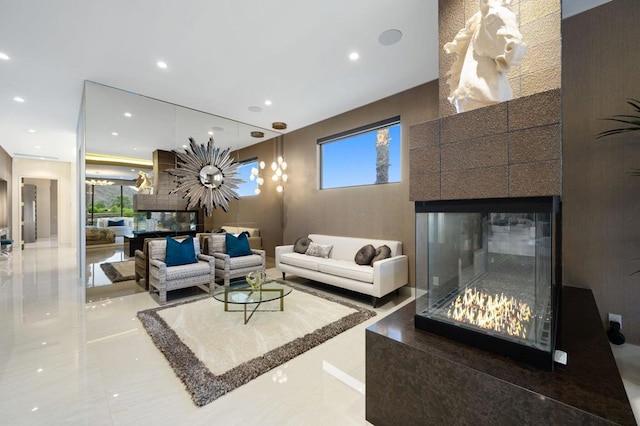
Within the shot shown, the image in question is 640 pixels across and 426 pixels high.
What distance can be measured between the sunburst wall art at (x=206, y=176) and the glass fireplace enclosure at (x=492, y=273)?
13.6 ft

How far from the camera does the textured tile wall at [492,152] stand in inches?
47.2

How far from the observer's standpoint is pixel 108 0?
228 centimetres

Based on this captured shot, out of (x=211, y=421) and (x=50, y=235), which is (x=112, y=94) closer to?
(x=211, y=421)

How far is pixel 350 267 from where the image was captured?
374 cm

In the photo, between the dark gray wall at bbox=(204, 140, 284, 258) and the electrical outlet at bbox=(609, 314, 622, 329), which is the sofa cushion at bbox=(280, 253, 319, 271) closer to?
the dark gray wall at bbox=(204, 140, 284, 258)

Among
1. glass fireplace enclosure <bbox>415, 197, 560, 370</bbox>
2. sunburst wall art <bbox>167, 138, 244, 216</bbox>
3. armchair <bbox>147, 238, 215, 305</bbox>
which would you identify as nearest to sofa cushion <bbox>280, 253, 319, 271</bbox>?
armchair <bbox>147, 238, 215, 305</bbox>

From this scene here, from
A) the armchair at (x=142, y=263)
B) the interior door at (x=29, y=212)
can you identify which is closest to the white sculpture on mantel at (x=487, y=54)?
the armchair at (x=142, y=263)

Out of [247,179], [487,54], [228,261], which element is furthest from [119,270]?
[487,54]

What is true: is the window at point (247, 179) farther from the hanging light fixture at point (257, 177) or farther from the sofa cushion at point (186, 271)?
the sofa cushion at point (186, 271)

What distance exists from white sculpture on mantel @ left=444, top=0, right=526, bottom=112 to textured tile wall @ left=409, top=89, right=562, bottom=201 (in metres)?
0.18

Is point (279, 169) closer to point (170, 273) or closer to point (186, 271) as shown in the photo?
point (186, 271)

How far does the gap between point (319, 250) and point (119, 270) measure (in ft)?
10.6

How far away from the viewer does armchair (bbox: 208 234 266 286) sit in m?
4.31

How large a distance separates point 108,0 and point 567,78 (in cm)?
432
